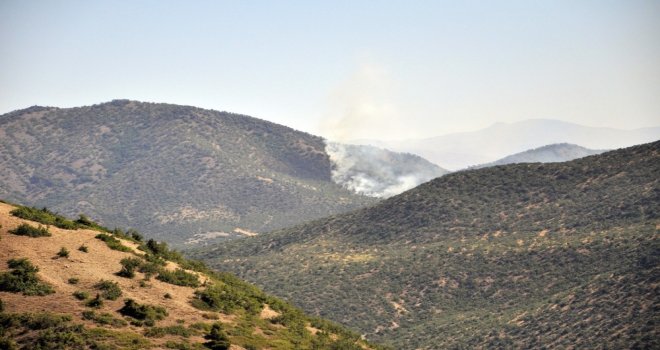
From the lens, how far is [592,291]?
96.1 metres

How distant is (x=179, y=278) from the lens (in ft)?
182

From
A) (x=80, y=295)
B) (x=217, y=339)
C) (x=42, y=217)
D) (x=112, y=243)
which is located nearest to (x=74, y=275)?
(x=80, y=295)

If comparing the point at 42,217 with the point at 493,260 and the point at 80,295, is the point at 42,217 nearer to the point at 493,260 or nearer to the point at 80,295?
the point at 80,295

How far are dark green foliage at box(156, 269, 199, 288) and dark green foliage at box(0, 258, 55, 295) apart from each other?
9.05m

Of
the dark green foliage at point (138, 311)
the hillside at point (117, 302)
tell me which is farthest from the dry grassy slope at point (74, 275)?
the dark green foliage at point (138, 311)

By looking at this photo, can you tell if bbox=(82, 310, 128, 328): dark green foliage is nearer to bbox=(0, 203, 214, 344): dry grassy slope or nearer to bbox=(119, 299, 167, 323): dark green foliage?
bbox=(0, 203, 214, 344): dry grassy slope

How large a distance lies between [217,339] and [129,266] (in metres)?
9.02

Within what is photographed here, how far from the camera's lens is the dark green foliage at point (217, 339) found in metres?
46.7

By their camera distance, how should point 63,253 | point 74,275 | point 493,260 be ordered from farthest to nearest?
point 493,260 < point 63,253 < point 74,275

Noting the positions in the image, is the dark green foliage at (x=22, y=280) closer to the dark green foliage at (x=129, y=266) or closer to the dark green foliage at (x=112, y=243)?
the dark green foliage at (x=129, y=266)

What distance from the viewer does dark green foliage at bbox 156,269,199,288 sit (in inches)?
2131

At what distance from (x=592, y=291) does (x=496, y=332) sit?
42.2 ft

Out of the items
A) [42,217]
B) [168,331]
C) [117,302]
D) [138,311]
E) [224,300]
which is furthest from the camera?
[224,300]

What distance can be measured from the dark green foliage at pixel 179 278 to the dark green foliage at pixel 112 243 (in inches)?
129
